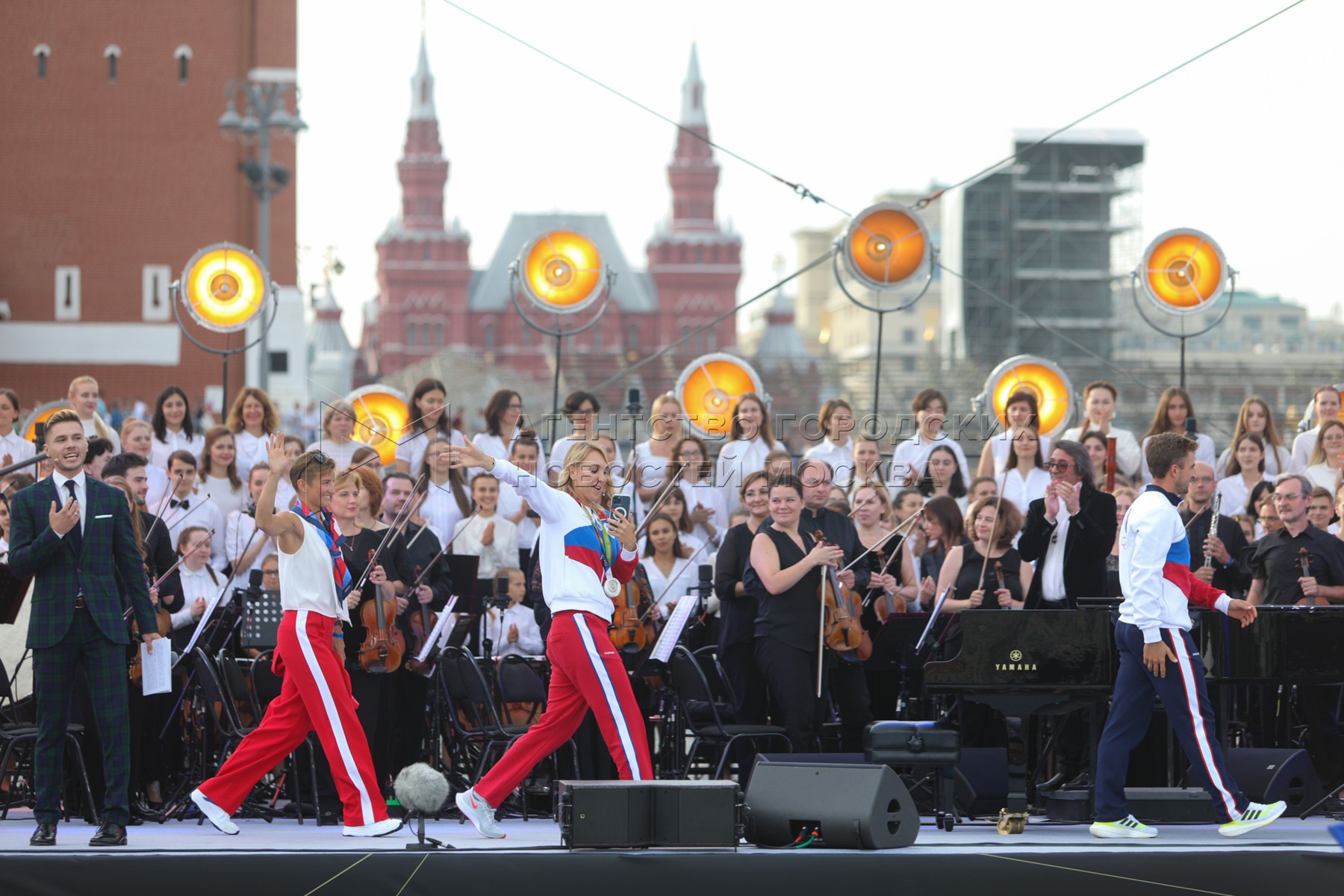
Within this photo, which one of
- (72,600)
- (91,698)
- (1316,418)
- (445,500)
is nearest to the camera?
(72,600)

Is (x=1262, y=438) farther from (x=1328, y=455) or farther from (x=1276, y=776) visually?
(x=1276, y=776)

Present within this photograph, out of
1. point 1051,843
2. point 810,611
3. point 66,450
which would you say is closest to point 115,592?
point 66,450

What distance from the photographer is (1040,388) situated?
42.0 feet

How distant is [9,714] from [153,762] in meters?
1.00

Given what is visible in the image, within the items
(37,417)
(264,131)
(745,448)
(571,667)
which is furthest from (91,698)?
(264,131)

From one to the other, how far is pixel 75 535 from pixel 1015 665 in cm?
441

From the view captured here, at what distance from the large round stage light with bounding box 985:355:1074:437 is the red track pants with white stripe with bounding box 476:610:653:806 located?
6.18 meters

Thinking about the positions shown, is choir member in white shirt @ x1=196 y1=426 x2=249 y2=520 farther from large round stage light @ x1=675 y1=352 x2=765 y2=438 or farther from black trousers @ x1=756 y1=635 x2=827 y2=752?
black trousers @ x1=756 y1=635 x2=827 y2=752

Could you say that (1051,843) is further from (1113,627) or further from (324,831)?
(324,831)

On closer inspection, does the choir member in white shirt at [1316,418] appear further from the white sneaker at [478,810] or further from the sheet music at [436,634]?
the white sneaker at [478,810]

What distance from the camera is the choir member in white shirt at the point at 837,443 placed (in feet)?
36.8

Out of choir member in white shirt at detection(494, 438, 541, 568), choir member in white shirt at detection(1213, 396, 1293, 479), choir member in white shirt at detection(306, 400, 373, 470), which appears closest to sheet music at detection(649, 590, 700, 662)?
choir member in white shirt at detection(494, 438, 541, 568)

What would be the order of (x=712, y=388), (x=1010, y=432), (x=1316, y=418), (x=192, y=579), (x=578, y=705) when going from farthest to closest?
(x=712, y=388) < (x=1316, y=418) < (x=1010, y=432) < (x=192, y=579) < (x=578, y=705)

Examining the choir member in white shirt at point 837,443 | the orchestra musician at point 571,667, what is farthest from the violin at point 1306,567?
the orchestra musician at point 571,667
